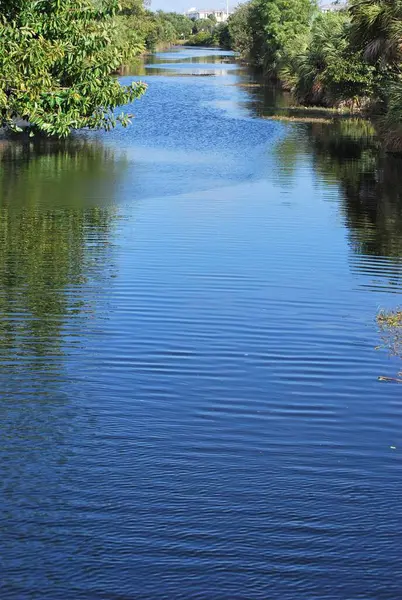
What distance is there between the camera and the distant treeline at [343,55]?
107ft

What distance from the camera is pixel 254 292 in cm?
1406

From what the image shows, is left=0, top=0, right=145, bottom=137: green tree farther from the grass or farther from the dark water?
the grass

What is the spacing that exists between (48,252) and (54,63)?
151 inches

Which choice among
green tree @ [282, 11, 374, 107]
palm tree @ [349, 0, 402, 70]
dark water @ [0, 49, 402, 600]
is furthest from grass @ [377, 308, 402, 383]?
green tree @ [282, 11, 374, 107]

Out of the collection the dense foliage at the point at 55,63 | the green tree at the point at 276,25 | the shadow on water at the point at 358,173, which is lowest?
the shadow on water at the point at 358,173

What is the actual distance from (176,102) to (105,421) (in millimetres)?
47481

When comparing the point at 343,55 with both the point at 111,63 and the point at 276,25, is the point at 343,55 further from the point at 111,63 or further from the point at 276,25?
the point at 276,25

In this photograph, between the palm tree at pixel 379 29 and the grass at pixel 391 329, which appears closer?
the grass at pixel 391 329

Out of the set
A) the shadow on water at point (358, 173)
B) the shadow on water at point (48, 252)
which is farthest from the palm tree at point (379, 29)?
the shadow on water at point (48, 252)

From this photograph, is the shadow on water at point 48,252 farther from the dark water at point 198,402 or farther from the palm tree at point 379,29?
the palm tree at point 379,29

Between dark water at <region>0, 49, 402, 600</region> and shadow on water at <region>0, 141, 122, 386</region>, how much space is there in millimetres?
52

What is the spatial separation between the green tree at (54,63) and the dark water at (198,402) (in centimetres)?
253

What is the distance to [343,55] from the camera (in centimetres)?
4438

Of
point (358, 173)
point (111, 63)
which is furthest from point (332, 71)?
point (111, 63)
